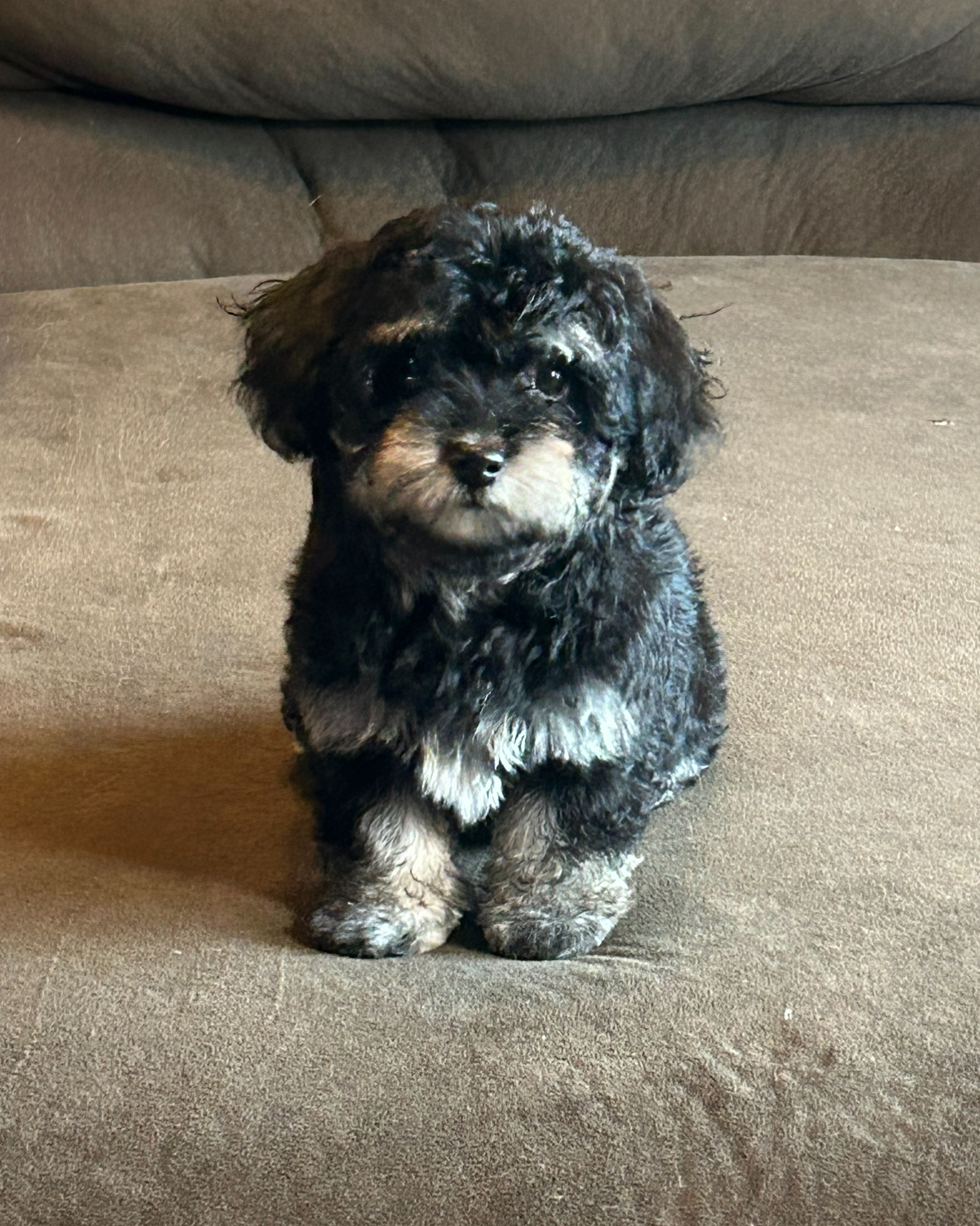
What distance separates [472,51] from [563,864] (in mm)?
2322

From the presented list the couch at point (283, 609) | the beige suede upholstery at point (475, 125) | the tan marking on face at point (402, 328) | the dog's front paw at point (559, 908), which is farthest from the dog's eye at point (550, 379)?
the beige suede upholstery at point (475, 125)

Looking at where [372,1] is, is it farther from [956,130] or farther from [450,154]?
[956,130]

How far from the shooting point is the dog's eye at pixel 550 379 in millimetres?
1624

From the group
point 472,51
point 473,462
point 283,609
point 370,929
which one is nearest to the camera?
point 473,462

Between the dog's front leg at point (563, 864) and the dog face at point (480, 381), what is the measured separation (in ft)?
1.10

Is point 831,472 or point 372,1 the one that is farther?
point 372,1

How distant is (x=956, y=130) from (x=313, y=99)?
5.16ft

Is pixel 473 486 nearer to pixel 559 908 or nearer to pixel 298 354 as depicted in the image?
pixel 298 354

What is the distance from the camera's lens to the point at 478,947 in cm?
181

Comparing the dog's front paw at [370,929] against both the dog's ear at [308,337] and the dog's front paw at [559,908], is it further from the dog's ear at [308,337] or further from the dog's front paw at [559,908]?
the dog's ear at [308,337]

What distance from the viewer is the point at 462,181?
382 centimetres

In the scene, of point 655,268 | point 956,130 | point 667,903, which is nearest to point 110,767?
point 667,903

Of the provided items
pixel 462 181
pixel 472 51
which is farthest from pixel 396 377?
pixel 462 181

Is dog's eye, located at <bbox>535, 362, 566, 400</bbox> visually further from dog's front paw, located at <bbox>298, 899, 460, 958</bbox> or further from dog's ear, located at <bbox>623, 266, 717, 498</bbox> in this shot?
dog's front paw, located at <bbox>298, 899, 460, 958</bbox>
